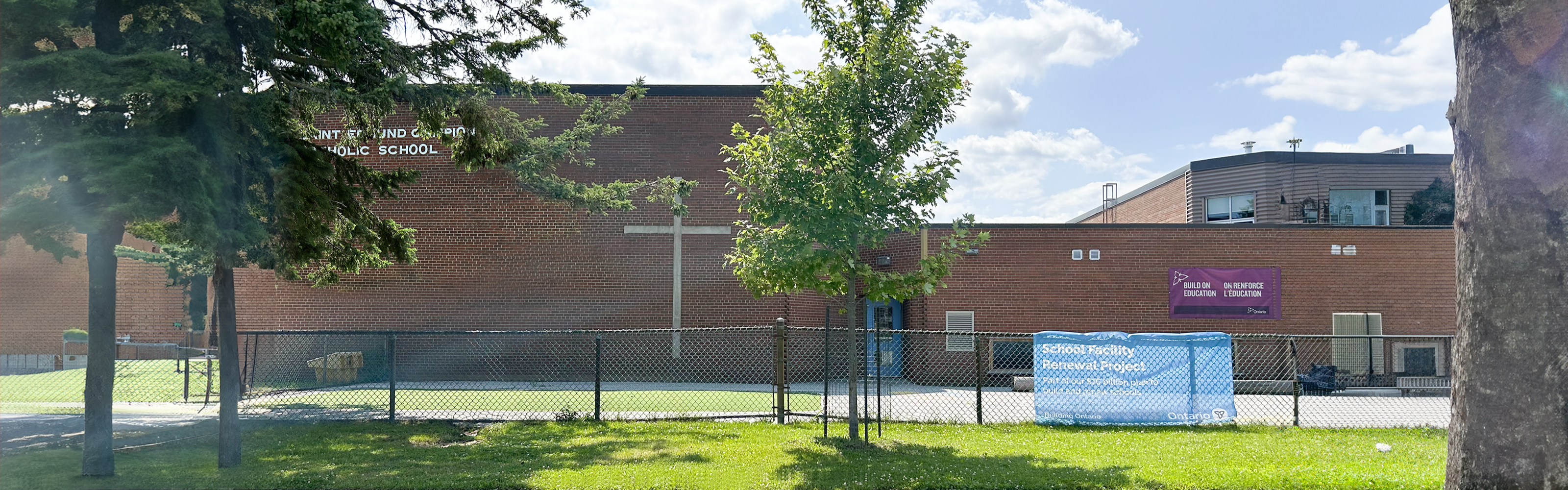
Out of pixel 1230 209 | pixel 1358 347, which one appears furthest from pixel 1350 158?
pixel 1358 347

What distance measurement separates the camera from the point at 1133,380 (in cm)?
1261

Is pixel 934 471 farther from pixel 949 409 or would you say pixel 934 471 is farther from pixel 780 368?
pixel 949 409

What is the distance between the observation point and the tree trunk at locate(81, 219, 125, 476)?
8336 millimetres

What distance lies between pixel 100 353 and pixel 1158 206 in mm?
32489

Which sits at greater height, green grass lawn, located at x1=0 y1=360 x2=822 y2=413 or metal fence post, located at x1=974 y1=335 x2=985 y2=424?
metal fence post, located at x1=974 y1=335 x2=985 y2=424

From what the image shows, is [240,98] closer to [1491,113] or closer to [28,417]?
[28,417]

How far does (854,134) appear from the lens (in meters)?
10.0

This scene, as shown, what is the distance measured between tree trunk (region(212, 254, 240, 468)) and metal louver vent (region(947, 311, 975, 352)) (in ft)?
48.1

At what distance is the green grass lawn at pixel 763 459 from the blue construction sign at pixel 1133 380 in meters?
0.36

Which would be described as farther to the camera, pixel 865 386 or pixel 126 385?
pixel 126 385

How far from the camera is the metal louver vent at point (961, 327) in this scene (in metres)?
20.4

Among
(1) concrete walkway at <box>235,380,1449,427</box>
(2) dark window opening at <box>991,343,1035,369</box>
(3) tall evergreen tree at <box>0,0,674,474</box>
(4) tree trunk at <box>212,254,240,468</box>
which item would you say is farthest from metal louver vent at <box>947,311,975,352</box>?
(4) tree trunk at <box>212,254,240,468</box>

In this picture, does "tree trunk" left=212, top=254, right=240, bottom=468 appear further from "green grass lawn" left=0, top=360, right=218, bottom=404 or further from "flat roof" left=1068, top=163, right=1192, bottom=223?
"flat roof" left=1068, top=163, right=1192, bottom=223

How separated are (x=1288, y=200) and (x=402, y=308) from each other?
2587cm
